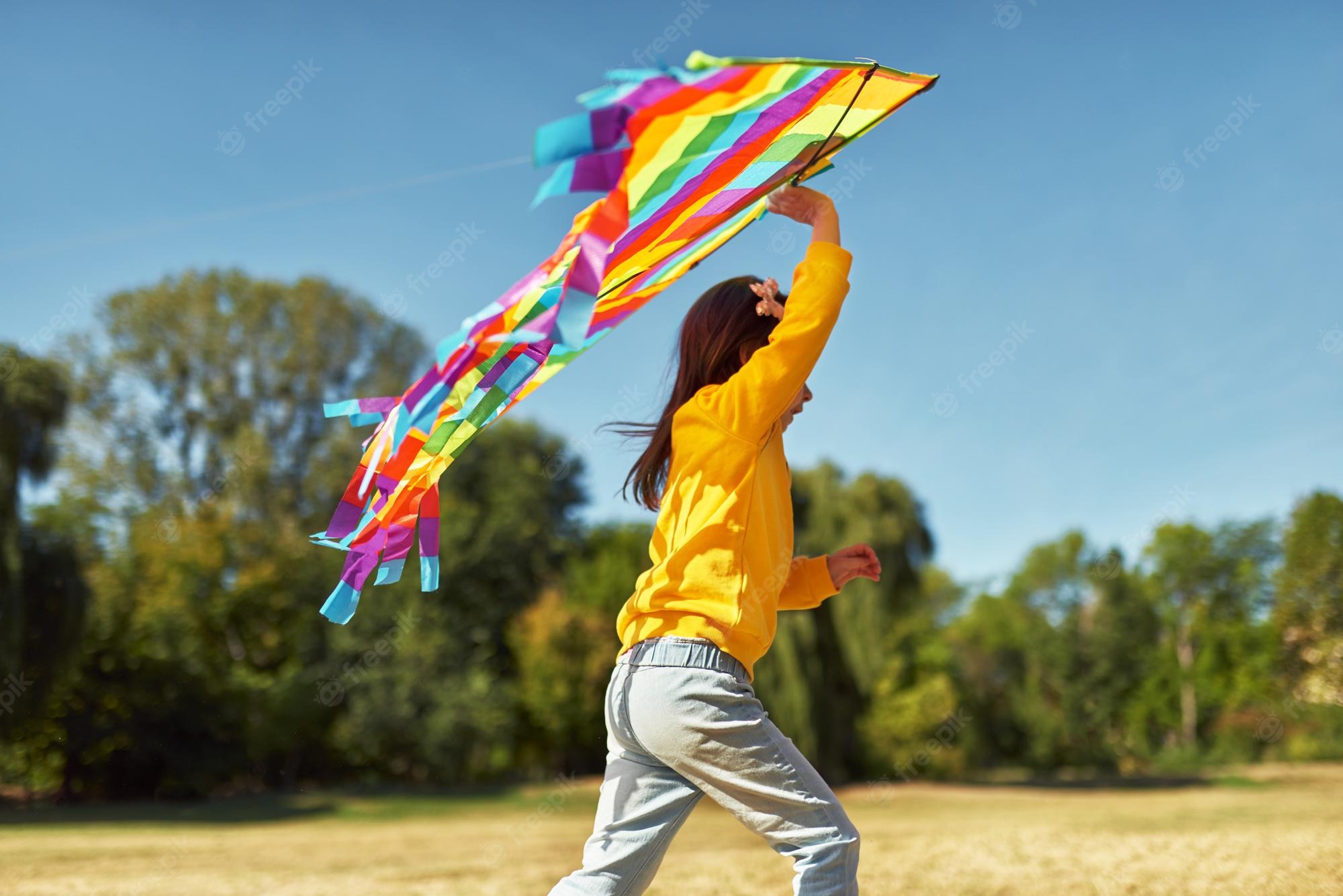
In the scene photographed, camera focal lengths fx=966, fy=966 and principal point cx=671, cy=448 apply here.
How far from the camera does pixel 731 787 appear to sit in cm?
189

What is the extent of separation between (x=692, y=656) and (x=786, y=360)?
24.4 inches

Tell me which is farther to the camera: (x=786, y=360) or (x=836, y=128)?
(x=836, y=128)

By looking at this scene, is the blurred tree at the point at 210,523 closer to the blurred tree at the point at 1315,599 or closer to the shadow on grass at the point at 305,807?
the shadow on grass at the point at 305,807

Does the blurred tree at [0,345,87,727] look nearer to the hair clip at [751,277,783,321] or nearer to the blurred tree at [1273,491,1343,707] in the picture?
the hair clip at [751,277,783,321]

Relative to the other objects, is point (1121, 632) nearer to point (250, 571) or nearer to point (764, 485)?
point (250, 571)

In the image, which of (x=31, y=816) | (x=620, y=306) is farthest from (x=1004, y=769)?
(x=620, y=306)

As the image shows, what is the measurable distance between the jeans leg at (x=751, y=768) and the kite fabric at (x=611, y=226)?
73 centimetres

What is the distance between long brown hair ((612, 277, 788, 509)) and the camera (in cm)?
227

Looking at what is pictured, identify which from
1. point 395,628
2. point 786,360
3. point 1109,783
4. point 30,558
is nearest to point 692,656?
point 786,360

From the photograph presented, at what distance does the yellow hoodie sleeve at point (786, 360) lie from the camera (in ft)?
6.38

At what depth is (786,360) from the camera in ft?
6.38

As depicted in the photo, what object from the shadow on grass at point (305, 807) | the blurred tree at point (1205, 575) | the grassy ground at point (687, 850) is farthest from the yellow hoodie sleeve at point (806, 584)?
the blurred tree at point (1205, 575)

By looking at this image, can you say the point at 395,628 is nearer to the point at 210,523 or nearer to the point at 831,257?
the point at 210,523

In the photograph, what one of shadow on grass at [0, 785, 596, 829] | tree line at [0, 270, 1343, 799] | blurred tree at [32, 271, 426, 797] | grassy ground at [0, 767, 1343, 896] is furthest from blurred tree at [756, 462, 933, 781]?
blurred tree at [32, 271, 426, 797]
